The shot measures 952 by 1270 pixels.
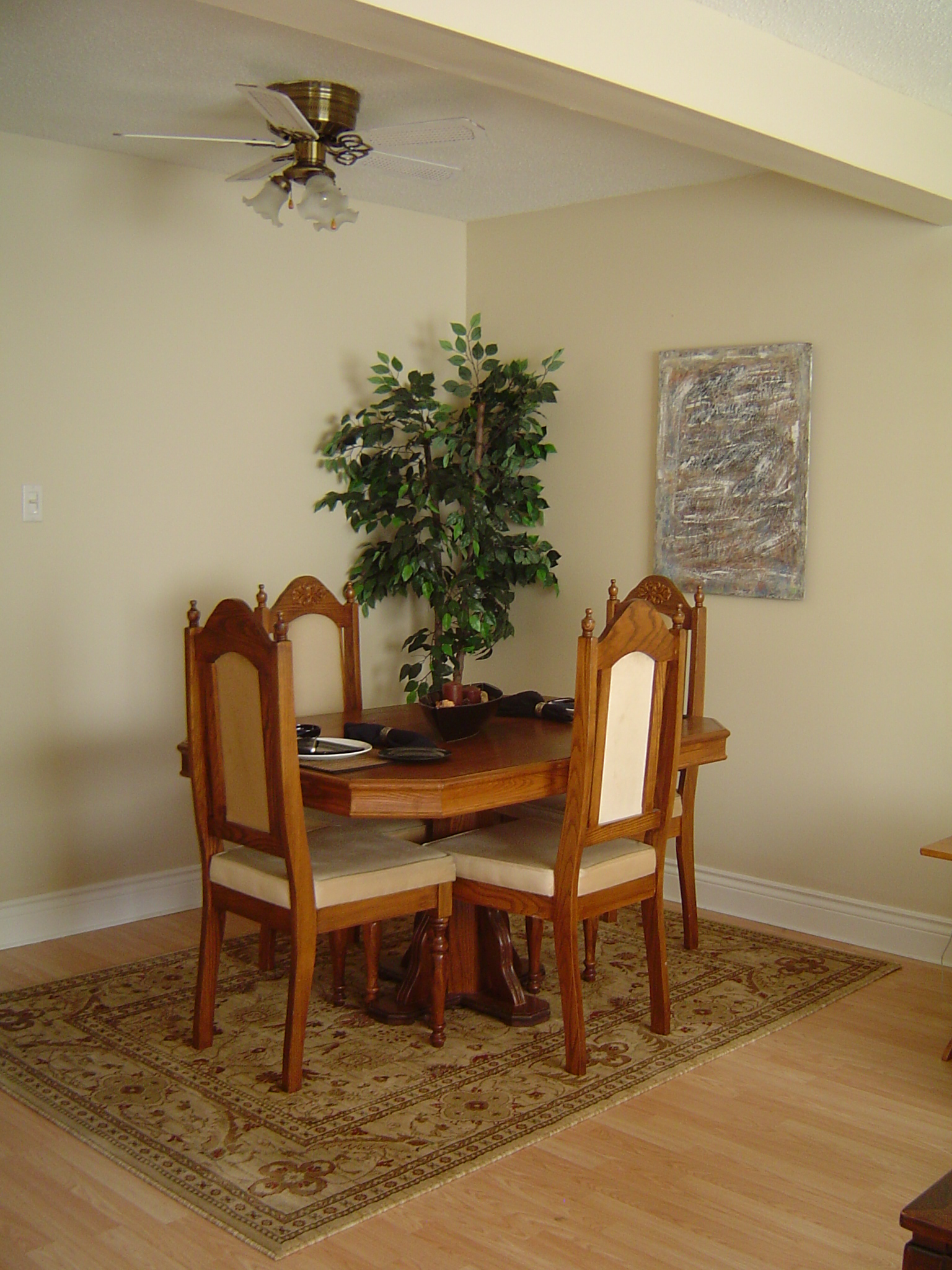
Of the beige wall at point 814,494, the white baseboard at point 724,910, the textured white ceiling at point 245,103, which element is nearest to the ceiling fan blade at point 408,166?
the textured white ceiling at point 245,103

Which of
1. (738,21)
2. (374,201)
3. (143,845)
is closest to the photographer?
(738,21)

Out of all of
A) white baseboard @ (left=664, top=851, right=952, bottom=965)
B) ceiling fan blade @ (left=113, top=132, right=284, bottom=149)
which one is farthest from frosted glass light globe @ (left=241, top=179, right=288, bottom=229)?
white baseboard @ (left=664, top=851, right=952, bottom=965)

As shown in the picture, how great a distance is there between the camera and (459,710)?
3229 mm

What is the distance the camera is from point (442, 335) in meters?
5.07

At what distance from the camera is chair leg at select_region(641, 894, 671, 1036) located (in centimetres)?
313

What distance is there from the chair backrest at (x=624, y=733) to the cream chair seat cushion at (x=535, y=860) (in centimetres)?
5

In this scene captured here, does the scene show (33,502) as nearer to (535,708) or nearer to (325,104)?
(325,104)

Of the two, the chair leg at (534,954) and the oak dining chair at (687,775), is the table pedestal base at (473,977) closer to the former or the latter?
the chair leg at (534,954)

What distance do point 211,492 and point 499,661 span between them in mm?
1429

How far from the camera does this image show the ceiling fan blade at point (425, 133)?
3141 millimetres

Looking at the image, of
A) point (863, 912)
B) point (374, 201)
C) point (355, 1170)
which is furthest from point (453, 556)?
point (355, 1170)

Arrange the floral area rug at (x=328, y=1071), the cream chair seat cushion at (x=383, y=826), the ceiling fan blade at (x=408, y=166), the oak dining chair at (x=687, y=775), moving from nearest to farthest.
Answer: the floral area rug at (x=328, y=1071)
the cream chair seat cushion at (x=383, y=826)
the ceiling fan blade at (x=408, y=166)
the oak dining chair at (x=687, y=775)

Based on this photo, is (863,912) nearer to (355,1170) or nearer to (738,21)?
(355,1170)

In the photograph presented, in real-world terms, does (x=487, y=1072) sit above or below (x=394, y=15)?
below
